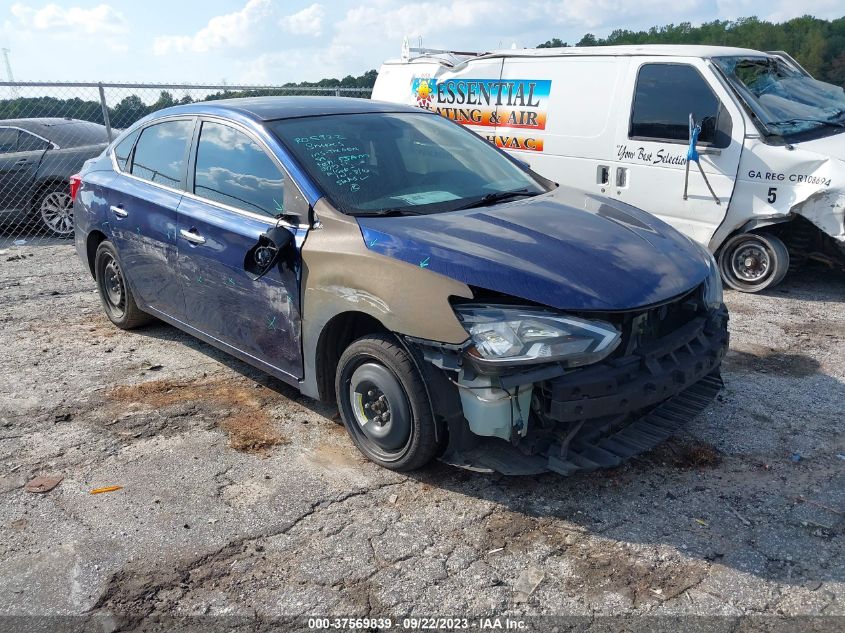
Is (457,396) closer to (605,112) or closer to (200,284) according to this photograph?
(200,284)

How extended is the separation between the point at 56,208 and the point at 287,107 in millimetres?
6876

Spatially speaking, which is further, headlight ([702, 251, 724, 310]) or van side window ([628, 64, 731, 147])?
van side window ([628, 64, 731, 147])

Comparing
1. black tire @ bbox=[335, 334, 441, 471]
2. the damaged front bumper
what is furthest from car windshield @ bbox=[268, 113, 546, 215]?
the damaged front bumper

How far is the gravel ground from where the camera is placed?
278 cm

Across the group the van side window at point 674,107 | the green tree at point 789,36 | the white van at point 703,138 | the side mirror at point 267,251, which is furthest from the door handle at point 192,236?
the green tree at point 789,36

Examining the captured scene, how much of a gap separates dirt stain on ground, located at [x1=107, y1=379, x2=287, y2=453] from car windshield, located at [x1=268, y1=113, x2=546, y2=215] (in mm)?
1375

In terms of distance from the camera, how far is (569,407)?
3.02m

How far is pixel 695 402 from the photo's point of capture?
145 inches

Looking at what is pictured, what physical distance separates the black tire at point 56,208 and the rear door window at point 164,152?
17.6 ft

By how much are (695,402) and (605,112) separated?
3945mm

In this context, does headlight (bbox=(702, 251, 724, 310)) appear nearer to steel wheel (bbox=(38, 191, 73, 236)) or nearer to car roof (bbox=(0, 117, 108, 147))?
steel wheel (bbox=(38, 191, 73, 236))

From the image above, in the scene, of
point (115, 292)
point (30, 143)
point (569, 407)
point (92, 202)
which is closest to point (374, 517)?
point (569, 407)

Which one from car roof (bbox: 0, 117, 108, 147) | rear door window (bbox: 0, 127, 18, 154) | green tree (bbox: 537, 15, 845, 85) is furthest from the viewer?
green tree (bbox: 537, 15, 845, 85)

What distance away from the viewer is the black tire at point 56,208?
985cm
